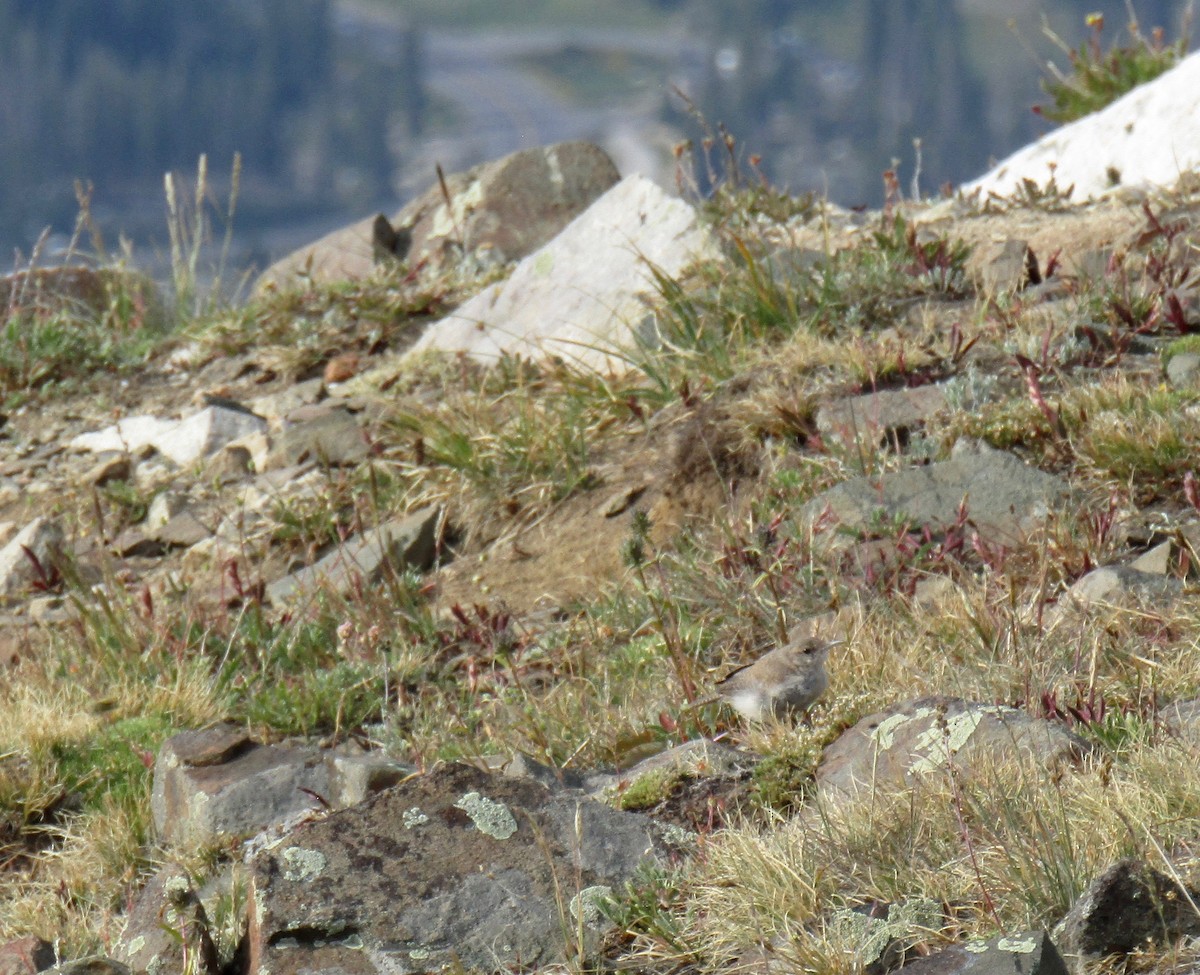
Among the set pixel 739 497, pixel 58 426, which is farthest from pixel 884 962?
pixel 58 426

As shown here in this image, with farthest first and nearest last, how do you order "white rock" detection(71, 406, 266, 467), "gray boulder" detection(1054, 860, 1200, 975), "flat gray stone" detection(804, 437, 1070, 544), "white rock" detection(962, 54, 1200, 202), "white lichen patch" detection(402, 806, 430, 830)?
"white rock" detection(962, 54, 1200, 202) < "white rock" detection(71, 406, 266, 467) < "flat gray stone" detection(804, 437, 1070, 544) < "white lichen patch" detection(402, 806, 430, 830) < "gray boulder" detection(1054, 860, 1200, 975)

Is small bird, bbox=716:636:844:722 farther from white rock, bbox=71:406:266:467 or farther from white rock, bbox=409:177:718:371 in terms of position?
white rock, bbox=71:406:266:467

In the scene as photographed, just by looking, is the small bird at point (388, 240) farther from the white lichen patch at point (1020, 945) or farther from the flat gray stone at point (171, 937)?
the white lichen patch at point (1020, 945)

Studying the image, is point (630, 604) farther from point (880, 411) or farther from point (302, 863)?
point (302, 863)

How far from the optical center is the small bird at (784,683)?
149 inches

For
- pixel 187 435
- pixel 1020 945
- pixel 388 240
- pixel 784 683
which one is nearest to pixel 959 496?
pixel 784 683


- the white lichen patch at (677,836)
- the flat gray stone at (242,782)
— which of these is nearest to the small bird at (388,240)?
the flat gray stone at (242,782)

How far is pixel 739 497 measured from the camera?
5688mm

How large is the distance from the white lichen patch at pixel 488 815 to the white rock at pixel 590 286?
4090mm

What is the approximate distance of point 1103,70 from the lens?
10.2 m

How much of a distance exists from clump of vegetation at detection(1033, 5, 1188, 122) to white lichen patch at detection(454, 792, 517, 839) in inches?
321

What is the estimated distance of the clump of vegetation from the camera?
32.5ft

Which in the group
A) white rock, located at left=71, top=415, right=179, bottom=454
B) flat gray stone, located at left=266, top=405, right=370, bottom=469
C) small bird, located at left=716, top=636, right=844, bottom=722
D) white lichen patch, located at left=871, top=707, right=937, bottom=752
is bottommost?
white rock, located at left=71, top=415, right=179, bottom=454

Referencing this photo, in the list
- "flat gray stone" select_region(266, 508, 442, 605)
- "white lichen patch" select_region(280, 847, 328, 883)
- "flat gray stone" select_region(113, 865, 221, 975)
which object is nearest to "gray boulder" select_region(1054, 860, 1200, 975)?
"white lichen patch" select_region(280, 847, 328, 883)
